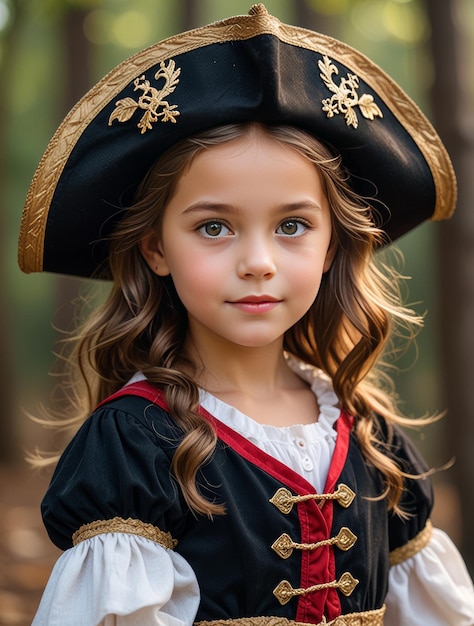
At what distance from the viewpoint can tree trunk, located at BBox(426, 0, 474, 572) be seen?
414cm

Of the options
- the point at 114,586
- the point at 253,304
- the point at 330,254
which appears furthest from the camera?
the point at 330,254

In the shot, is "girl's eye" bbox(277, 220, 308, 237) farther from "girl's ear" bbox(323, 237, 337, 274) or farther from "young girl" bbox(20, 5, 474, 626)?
"girl's ear" bbox(323, 237, 337, 274)

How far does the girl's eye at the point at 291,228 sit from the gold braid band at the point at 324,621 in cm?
91

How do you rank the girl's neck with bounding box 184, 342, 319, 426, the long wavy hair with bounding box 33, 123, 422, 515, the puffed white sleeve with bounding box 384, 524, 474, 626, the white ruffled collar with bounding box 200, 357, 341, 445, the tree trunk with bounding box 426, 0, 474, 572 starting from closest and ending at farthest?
1. the long wavy hair with bounding box 33, 123, 422, 515
2. the white ruffled collar with bounding box 200, 357, 341, 445
3. the girl's neck with bounding box 184, 342, 319, 426
4. the puffed white sleeve with bounding box 384, 524, 474, 626
5. the tree trunk with bounding box 426, 0, 474, 572

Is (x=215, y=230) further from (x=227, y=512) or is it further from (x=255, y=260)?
(x=227, y=512)

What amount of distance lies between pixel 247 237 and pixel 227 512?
641 mm

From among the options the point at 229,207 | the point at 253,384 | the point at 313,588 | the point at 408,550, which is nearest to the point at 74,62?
the point at 253,384

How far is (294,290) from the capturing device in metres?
2.16

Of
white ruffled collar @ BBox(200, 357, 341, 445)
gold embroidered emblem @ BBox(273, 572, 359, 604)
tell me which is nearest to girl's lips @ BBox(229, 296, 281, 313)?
white ruffled collar @ BBox(200, 357, 341, 445)

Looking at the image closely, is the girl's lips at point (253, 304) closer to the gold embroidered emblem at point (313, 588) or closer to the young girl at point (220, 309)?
the young girl at point (220, 309)

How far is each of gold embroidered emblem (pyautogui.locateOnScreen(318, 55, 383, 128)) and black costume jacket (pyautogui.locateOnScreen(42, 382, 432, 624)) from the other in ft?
2.66

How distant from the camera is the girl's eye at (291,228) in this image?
2158 mm

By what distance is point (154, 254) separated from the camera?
7.55 ft

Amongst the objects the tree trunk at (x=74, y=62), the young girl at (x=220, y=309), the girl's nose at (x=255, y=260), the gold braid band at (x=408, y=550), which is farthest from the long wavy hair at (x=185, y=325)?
the tree trunk at (x=74, y=62)
